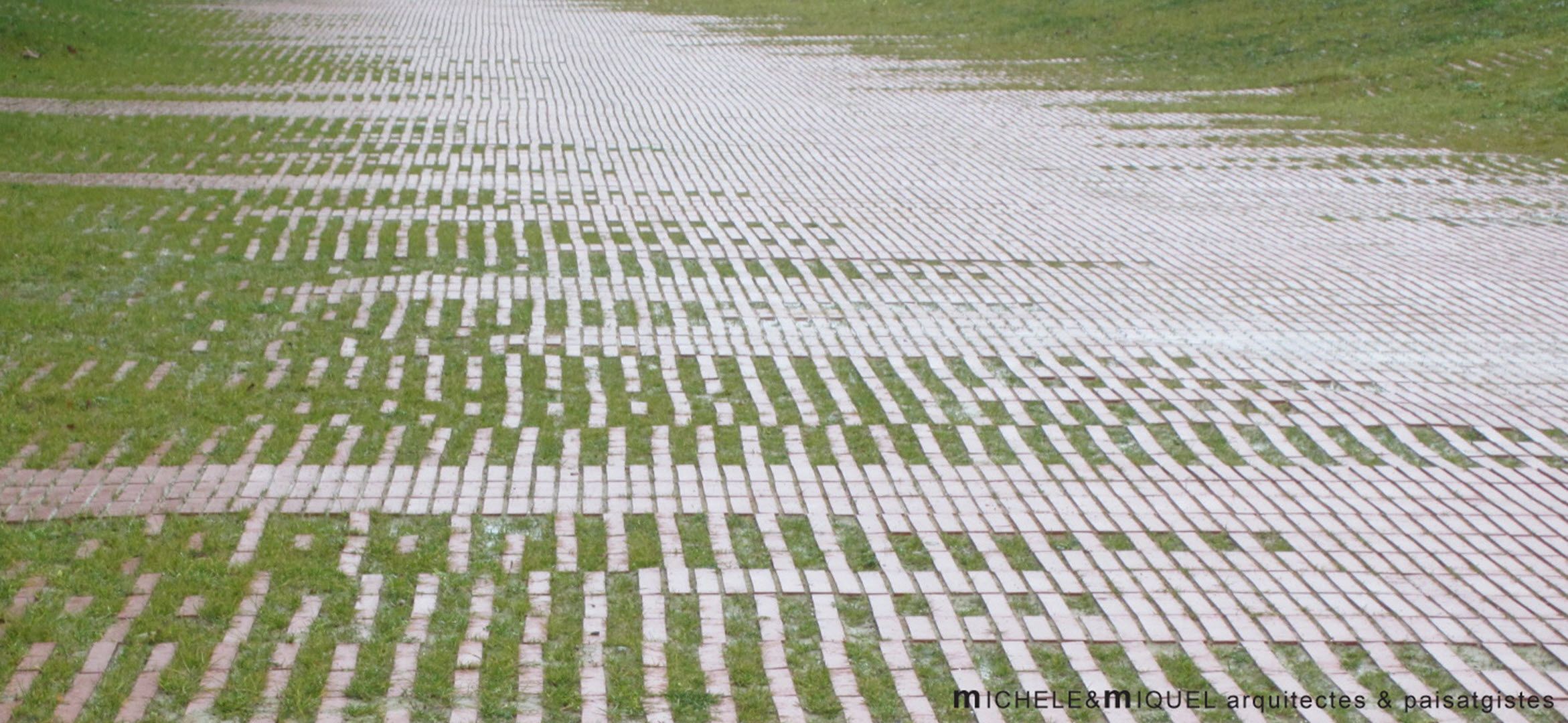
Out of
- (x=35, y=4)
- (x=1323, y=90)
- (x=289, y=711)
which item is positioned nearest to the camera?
(x=289, y=711)

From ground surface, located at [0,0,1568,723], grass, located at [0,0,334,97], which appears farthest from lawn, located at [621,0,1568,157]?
grass, located at [0,0,334,97]

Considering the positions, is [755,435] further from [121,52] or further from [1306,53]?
[1306,53]

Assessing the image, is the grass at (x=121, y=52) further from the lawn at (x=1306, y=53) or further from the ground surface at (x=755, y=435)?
the lawn at (x=1306, y=53)

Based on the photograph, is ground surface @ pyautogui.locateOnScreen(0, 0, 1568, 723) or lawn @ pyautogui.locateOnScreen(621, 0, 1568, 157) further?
lawn @ pyautogui.locateOnScreen(621, 0, 1568, 157)

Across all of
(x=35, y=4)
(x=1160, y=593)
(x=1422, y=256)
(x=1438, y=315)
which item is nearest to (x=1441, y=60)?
(x=1422, y=256)

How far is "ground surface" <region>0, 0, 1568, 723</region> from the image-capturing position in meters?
4.44

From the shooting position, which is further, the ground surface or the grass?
the grass

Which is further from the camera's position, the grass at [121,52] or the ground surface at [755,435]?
the grass at [121,52]

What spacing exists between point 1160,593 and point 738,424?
217cm

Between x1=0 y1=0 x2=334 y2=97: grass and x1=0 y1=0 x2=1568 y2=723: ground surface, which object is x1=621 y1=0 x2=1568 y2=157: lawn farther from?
A: x1=0 y1=0 x2=334 y2=97: grass

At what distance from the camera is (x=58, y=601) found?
458 centimetres

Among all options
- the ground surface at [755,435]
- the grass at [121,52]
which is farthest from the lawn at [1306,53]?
the grass at [121,52]

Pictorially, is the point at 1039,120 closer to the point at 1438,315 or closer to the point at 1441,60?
the point at 1441,60

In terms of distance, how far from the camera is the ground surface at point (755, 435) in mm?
4441
